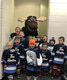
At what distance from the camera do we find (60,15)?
4.14 meters

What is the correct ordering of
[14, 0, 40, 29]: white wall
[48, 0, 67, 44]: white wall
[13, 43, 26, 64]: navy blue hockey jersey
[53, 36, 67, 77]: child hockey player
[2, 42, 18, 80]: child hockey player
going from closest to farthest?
[2, 42, 18, 80]: child hockey player, [13, 43, 26, 64]: navy blue hockey jersey, [53, 36, 67, 77]: child hockey player, [48, 0, 67, 44]: white wall, [14, 0, 40, 29]: white wall

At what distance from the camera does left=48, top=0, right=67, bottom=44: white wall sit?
13.5 ft

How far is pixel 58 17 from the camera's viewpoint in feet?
13.6

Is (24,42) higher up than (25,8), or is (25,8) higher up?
(25,8)

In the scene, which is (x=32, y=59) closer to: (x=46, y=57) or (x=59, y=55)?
(x=46, y=57)

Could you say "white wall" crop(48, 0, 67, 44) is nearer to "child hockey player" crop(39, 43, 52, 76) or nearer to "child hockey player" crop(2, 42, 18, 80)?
"child hockey player" crop(39, 43, 52, 76)

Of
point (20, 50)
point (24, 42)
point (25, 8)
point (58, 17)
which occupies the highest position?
point (25, 8)

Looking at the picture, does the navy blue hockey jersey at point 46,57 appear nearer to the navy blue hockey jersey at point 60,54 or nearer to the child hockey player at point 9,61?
the navy blue hockey jersey at point 60,54

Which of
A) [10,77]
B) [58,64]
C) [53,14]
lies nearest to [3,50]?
[10,77]

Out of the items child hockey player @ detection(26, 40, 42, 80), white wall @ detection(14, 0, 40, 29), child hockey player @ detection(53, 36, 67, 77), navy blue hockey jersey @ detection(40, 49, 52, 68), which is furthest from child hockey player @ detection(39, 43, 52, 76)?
white wall @ detection(14, 0, 40, 29)

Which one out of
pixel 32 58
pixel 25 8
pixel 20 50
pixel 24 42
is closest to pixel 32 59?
pixel 32 58

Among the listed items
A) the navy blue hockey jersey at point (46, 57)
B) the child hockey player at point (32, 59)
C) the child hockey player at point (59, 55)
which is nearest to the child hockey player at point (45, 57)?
the navy blue hockey jersey at point (46, 57)

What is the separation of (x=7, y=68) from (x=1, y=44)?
1.64 ft

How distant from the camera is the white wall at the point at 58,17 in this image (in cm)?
412
